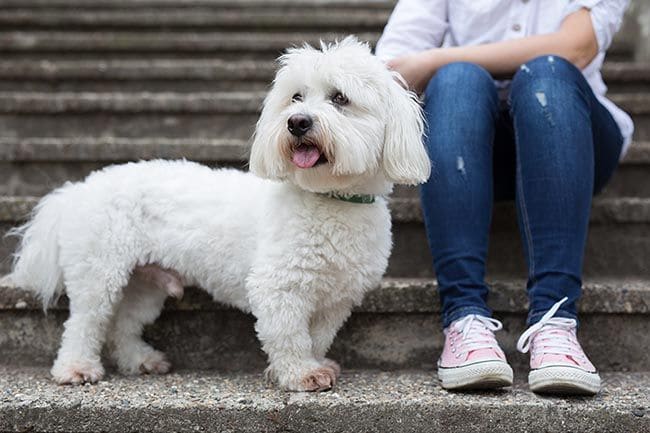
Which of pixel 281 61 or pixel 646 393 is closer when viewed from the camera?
pixel 646 393

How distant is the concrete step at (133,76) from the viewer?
3326mm

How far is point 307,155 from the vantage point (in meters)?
1.66

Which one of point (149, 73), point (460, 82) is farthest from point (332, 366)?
point (149, 73)

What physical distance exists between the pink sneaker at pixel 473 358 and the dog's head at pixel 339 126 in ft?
1.21

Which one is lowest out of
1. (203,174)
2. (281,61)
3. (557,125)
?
(203,174)

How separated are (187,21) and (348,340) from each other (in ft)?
8.77

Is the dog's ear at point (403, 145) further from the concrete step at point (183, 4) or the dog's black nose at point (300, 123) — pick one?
the concrete step at point (183, 4)

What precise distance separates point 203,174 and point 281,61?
38cm

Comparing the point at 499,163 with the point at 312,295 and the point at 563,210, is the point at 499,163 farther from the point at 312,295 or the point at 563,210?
the point at 312,295

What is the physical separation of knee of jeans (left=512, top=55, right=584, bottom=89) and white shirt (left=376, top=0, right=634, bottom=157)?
250 mm

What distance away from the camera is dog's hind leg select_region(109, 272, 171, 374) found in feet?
6.34

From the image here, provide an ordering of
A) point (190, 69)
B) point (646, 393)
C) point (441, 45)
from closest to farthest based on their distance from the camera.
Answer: point (646, 393)
point (441, 45)
point (190, 69)

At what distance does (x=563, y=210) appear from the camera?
1.75 meters

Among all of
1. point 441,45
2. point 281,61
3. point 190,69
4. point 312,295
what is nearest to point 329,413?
point 312,295
